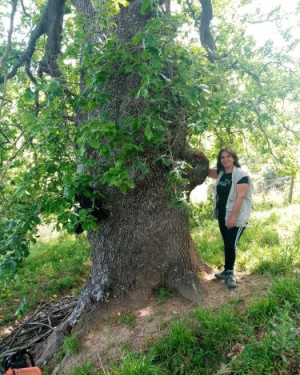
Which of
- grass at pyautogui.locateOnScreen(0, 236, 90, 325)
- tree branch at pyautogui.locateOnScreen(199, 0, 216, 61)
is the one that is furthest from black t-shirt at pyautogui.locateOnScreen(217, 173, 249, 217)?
grass at pyautogui.locateOnScreen(0, 236, 90, 325)

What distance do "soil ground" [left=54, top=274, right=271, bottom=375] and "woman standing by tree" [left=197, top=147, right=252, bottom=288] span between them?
0.87 ft

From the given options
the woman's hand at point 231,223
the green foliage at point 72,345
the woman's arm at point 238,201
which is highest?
the woman's arm at point 238,201

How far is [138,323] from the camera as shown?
12.8ft

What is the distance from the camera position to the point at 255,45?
20.2 feet

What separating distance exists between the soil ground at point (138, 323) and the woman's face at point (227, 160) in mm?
1557

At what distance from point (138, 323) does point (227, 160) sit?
7.69ft

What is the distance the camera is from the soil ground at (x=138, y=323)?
3641 mm

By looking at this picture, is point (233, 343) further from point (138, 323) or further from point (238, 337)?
point (138, 323)

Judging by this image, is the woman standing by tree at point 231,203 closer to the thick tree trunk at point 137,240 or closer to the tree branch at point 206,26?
the thick tree trunk at point 137,240

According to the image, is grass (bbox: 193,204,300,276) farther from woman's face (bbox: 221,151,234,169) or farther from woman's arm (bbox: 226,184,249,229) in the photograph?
woman's face (bbox: 221,151,234,169)

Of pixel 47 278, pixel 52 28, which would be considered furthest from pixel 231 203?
pixel 47 278

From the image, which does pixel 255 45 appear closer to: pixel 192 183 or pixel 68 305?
pixel 192 183

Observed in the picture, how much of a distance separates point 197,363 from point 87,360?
1255mm

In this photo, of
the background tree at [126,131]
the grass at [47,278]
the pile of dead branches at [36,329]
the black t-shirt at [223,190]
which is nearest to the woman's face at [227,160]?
the black t-shirt at [223,190]
